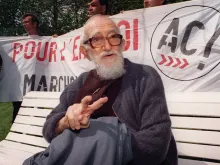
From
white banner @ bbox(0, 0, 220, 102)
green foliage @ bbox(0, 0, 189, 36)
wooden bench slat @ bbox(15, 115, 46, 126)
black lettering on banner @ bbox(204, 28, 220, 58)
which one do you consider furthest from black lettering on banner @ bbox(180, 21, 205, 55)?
green foliage @ bbox(0, 0, 189, 36)

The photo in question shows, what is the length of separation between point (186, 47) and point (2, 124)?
15.2ft

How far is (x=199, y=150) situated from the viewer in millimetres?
2701

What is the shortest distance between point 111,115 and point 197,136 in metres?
0.75

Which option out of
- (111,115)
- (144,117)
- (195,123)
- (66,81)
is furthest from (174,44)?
(144,117)

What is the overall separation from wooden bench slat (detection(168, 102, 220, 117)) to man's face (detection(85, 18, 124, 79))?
0.67m

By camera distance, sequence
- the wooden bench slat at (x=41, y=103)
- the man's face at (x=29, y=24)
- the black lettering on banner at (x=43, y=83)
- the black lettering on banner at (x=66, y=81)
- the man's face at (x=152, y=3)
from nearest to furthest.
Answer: the wooden bench slat at (x=41, y=103)
the man's face at (x=152, y=3)
the man's face at (x=29, y=24)
the black lettering on banner at (x=66, y=81)
the black lettering on banner at (x=43, y=83)

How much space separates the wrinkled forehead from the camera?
101 inches

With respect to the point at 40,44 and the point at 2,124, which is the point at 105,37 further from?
the point at 2,124

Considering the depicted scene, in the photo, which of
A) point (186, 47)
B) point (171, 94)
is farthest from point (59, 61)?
point (171, 94)

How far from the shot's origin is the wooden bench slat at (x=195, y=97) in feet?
8.84

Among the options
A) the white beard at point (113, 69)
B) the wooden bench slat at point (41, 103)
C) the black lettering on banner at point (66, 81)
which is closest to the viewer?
the white beard at point (113, 69)

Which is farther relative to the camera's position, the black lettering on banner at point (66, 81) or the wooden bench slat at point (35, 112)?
the black lettering on banner at point (66, 81)

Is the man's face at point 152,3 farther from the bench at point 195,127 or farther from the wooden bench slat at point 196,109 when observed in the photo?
the wooden bench slat at point 196,109

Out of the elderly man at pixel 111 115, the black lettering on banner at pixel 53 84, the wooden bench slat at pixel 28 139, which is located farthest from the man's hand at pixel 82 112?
the black lettering on banner at pixel 53 84
